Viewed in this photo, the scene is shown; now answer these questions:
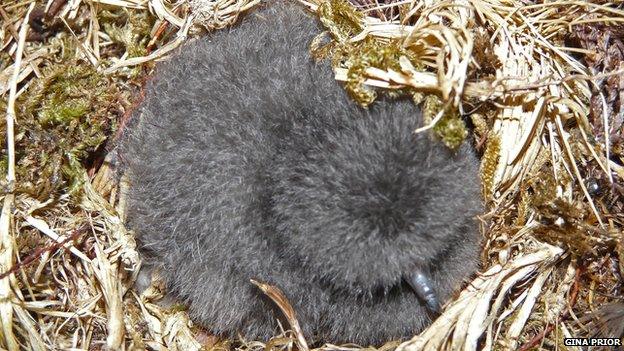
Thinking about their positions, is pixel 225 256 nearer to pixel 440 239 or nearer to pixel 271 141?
pixel 271 141

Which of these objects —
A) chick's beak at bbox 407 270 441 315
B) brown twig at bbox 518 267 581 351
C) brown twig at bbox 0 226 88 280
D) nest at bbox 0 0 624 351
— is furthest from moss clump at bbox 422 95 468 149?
brown twig at bbox 0 226 88 280

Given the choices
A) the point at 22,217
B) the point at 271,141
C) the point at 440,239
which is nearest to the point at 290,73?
the point at 271,141

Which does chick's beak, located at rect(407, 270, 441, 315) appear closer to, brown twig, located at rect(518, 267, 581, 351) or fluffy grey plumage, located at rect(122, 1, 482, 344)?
fluffy grey plumage, located at rect(122, 1, 482, 344)

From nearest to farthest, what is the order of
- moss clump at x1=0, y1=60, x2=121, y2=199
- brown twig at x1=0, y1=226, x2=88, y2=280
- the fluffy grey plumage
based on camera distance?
1. the fluffy grey plumage
2. brown twig at x1=0, y1=226, x2=88, y2=280
3. moss clump at x1=0, y1=60, x2=121, y2=199

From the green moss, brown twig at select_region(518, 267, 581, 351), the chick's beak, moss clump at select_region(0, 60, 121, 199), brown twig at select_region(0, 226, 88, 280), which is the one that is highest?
the green moss

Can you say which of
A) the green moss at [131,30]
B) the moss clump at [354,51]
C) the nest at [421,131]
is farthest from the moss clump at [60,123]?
the moss clump at [354,51]

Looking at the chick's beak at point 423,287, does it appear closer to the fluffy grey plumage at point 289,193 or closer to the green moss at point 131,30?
the fluffy grey plumage at point 289,193
